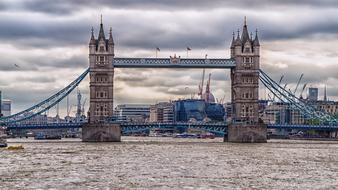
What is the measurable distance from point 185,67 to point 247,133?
52.8 feet

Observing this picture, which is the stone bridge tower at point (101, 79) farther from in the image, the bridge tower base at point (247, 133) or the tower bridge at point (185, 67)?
the bridge tower base at point (247, 133)

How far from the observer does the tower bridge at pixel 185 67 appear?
15112 centimetres

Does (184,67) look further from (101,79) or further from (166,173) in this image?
(166,173)

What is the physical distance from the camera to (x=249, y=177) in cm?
6425

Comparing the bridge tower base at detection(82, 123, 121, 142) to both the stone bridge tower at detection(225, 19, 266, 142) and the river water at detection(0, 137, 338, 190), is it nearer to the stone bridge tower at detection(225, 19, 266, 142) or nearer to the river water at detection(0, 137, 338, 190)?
the stone bridge tower at detection(225, 19, 266, 142)

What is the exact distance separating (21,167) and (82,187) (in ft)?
65.7

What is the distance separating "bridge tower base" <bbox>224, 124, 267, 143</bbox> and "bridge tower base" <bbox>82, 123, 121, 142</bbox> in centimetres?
1907

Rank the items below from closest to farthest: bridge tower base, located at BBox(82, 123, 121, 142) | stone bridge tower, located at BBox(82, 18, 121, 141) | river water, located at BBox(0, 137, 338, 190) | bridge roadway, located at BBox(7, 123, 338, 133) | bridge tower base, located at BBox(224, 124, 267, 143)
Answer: river water, located at BBox(0, 137, 338, 190), bridge tower base, located at BBox(82, 123, 121, 142), bridge roadway, located at BBox(7, 123, 338, 133), bridge tower base, located at BBox(224, 124, 267, 143), stone bridge tower, located at BBox(82, 18, 121, 141)

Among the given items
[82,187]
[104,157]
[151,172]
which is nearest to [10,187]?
[82,187]

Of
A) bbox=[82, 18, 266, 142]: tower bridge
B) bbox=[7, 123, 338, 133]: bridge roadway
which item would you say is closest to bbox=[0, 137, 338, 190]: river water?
bbox=[7, 123, 338, 133]: bridge roadway

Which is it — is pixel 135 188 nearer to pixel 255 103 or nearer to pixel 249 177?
pixel 249 177

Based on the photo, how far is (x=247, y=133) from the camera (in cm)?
15200

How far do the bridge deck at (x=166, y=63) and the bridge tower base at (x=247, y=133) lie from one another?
11.5m

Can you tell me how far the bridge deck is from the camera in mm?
154125
